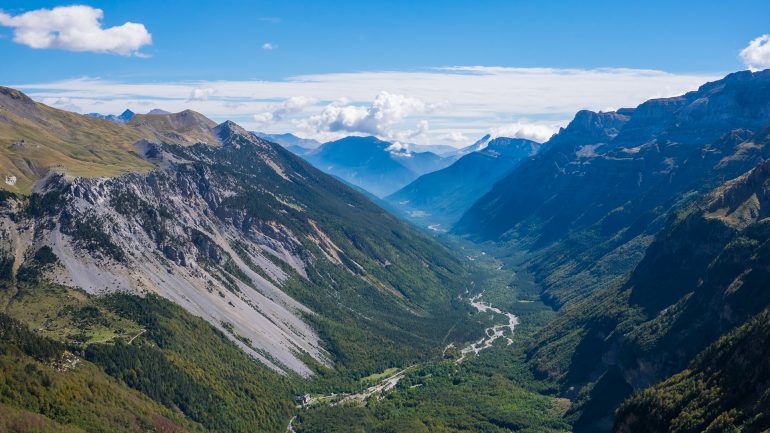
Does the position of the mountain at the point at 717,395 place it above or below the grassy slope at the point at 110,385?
above

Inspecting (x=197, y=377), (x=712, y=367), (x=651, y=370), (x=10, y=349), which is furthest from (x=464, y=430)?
(x=10, y=349)

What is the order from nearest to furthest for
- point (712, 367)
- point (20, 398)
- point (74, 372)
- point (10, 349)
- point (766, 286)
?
point (712, 367), point (20, 398), point (10, 349), point (74, 372), point (766, 286)

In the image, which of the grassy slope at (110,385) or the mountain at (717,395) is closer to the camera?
the mountain at (717,395)

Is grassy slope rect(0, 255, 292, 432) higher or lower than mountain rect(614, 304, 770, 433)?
lower

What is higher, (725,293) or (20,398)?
(725,293)

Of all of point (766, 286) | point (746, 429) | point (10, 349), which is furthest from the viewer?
point (766, 286)

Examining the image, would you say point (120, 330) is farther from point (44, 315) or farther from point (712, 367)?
point (712, 367)

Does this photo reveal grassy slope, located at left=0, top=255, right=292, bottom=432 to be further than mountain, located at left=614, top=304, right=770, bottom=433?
Yes

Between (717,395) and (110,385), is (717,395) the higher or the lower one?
the higher one

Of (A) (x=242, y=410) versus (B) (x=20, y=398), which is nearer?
(B) (x=20, y=398)

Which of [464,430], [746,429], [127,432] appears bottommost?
[464,430]

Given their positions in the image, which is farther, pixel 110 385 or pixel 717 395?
pixel 110 385
